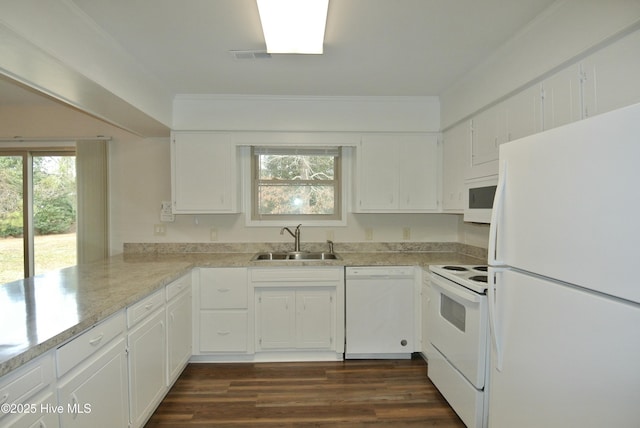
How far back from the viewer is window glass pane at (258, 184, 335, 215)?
11.1 feet

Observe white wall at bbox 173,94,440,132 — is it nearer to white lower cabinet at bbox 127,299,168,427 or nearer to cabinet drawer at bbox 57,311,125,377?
white lower cabinet at bbox 127,299,168,427

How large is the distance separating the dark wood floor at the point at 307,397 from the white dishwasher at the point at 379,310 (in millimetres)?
156

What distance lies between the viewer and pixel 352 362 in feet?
9.00

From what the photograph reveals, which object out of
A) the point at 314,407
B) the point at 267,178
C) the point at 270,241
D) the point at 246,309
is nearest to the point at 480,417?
the point at 314,407

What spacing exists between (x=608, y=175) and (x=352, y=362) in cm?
236

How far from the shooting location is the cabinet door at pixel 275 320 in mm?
2727

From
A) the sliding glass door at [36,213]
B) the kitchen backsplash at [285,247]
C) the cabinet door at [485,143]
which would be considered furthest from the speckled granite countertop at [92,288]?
the cabinet door at [485,143]

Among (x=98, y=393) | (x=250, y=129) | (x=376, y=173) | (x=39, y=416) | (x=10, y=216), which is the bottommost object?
(x=98, y=393)

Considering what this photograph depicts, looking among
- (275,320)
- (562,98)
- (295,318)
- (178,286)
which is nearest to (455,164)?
(562,98)

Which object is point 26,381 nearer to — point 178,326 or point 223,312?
point 178,326

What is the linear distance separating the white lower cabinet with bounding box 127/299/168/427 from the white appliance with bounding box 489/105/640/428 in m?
1.90

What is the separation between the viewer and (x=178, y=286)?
93.8 inches

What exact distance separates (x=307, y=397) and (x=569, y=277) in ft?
6.08

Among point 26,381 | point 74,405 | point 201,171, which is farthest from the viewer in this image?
point 201,171
